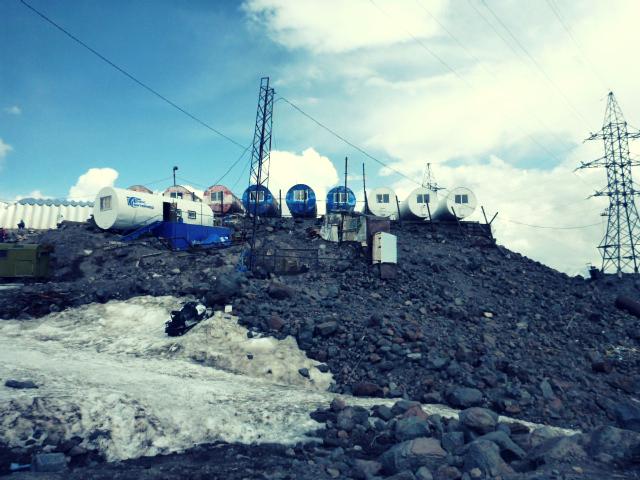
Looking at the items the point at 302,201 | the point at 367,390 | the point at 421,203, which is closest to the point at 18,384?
the point at 367,390

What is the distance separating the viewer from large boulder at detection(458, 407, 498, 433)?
7.57 metres

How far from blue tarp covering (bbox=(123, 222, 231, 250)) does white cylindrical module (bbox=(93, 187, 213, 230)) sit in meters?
0.99

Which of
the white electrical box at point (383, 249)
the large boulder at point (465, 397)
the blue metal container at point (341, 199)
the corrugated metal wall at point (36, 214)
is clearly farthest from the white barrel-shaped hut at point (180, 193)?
the large boulder at point (465, 397)

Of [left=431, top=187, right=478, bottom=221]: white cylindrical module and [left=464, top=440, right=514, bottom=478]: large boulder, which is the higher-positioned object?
[left=431, top=187, right=478, bottom=221]: white cylindrical module

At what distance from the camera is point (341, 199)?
36.1m

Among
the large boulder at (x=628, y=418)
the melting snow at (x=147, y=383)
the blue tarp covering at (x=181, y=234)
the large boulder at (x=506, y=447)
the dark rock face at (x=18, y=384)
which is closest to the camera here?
the large boulder at (x=506, y=447)

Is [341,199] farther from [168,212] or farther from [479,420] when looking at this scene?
[479,420]

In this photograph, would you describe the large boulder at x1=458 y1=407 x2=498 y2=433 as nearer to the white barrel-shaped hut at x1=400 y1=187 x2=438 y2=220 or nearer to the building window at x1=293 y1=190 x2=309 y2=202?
the white barrel-shaped hut at x1=400 y1=187 x2=438 y2=220

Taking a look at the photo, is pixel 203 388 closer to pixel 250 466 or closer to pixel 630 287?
pixel 250 466

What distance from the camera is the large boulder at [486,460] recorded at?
18.9 feet

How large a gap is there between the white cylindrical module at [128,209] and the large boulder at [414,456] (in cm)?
2531

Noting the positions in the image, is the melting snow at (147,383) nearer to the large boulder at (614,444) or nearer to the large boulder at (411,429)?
the large boulder at (411,429)

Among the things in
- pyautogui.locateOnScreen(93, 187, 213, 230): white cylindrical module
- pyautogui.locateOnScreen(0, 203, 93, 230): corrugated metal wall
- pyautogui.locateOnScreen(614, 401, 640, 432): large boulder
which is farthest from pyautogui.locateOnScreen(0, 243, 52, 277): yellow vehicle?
pyautogui.locateOnScreen(614, 401, 640, 432): large boulder

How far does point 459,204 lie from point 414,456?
97.5 ft
